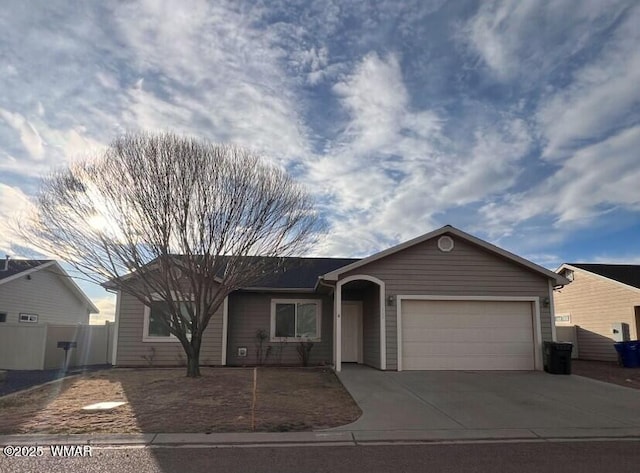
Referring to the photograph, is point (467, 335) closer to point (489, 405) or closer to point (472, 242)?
point (472, 242)

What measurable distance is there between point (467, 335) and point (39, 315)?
18.7m

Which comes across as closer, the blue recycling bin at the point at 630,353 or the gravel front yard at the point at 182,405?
the gravel front yard at the point at 182,405

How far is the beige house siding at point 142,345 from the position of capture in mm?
16969

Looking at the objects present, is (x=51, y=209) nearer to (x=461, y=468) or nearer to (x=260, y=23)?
(x=260, y=23)

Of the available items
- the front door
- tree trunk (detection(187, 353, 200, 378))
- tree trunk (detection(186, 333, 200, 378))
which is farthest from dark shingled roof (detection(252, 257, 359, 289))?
tree trunk (detection(187, 353, 200, 378))

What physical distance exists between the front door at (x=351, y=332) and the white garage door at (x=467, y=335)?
3.55 metres

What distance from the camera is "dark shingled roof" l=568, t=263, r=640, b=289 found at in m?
20.9

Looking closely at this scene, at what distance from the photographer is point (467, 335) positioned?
1524cm

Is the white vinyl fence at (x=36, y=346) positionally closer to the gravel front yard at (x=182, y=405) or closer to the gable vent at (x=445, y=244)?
the gravel front yard at (x=182, y=405)

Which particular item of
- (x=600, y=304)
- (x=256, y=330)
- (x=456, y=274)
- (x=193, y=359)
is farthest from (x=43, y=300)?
(x=600, y=304)

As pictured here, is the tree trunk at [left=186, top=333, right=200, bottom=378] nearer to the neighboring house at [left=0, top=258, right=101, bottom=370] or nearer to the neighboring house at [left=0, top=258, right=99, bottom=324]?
the neighboring house at [left=0, top=258, right=101, bottom=370]

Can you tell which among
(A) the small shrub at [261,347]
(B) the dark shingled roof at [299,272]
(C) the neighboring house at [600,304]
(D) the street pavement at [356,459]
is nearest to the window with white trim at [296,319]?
(A) the small shrub at [261,347]

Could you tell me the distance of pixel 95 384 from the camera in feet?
40.3

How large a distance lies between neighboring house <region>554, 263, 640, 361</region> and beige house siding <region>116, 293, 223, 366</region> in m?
15.3
